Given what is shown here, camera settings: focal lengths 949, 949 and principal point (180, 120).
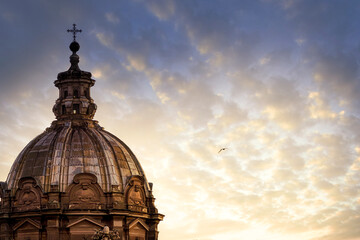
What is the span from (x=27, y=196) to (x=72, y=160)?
5878 mm

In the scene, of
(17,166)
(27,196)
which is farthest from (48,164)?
(17,166)

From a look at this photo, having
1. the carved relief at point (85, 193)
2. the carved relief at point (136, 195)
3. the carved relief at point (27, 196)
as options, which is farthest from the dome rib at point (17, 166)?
the carved relief at point (136, 195)

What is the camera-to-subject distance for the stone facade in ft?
312

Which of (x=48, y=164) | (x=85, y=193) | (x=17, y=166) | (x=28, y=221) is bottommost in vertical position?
(x=28, y=221)

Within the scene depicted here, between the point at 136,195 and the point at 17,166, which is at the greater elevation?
the point at 17,166

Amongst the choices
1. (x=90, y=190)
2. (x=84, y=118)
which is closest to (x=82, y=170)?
(x=90, y=190)

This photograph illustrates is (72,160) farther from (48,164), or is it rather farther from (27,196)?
(27,196)

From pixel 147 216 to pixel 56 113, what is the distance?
1568 cm

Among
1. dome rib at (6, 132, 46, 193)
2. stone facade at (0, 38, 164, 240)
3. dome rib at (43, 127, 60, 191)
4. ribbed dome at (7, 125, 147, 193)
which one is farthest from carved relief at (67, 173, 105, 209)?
dome rib at (6, 132, 46, 193)

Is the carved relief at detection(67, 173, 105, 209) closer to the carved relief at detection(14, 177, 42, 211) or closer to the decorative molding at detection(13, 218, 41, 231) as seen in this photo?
the carved relief at detection(14, 177, 42, 211)

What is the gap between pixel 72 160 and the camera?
98250 millimetres

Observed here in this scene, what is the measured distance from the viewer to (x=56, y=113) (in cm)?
10494

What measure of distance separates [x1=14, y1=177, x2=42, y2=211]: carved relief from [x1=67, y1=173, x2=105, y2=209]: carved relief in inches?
134

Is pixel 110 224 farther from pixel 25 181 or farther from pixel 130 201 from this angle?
pixel 25 181
